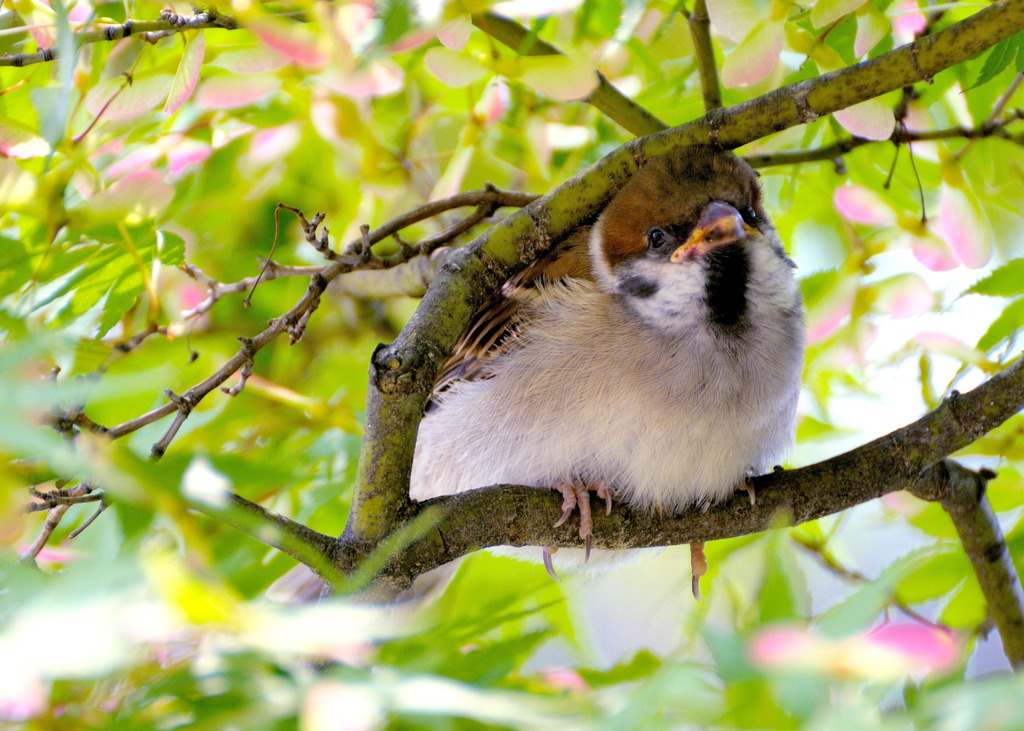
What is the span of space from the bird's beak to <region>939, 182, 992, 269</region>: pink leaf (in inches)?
13.3

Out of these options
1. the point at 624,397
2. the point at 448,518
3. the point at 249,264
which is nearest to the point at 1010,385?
the point at 624,397

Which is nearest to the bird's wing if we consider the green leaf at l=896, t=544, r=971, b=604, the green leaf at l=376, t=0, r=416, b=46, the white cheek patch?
the white cheek patch

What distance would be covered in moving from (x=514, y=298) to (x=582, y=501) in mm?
463

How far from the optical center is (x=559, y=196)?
1.44 metres

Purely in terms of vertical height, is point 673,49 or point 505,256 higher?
point 673,49

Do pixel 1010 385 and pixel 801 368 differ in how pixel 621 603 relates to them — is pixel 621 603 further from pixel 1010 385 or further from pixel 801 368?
pixel 1010 385

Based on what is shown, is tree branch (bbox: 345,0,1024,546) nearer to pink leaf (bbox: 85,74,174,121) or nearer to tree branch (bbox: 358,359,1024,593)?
tree branch (bbox: 358,359,1024,593)

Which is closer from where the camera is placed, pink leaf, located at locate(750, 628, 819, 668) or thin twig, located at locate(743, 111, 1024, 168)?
pink leaf, located at locate(750, 628, 819, 668)

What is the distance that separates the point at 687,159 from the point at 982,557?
85cm

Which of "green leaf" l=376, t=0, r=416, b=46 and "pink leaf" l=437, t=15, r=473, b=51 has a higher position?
"pink leaf" l=437, t=15, r=473, b=51

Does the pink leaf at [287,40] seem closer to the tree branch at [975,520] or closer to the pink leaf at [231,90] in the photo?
the pink leaf at [231,90]

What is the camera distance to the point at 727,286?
1.72m

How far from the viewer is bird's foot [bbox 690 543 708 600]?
5.69ft

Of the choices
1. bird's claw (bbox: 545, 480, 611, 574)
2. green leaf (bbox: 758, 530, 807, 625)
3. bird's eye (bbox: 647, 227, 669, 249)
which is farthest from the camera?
bird's eye (bbox: 647, 227, 669, 249)
